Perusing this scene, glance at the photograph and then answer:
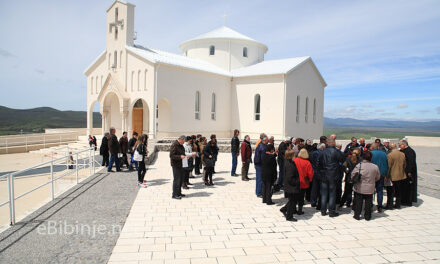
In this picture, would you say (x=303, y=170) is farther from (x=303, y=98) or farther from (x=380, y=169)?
(x=303, y=98)

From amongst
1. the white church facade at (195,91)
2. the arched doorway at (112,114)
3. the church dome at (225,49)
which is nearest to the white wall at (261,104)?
the white church facade at (195,91)

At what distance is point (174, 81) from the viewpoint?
21.3 m

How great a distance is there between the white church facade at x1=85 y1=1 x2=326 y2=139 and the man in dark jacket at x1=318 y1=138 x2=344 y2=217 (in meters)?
14.9

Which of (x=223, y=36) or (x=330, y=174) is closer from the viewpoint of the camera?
(x=330, y=174)

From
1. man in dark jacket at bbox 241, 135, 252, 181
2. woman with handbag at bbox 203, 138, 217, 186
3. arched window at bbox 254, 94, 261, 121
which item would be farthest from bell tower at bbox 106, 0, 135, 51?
man in dark jacket at bbox 241, 135, 252, 181

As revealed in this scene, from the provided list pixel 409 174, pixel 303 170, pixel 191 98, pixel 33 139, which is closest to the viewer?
pixel 303 170

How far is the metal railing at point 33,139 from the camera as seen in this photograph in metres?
24.1

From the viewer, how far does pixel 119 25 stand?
2253cm

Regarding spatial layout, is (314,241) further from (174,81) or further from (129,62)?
(129,62)

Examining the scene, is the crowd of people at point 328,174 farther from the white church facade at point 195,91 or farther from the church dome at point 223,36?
the church dome at point 223,36

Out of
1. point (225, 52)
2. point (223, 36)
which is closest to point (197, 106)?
point (225, 52)

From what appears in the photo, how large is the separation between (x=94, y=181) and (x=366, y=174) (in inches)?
336

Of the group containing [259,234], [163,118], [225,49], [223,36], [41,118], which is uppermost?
[223,36]

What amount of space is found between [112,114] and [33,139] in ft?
25.6
